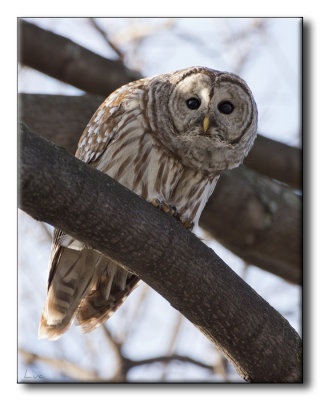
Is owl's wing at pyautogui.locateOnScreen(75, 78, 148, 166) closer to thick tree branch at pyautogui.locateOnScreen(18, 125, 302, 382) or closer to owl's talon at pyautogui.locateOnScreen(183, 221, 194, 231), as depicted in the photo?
owl's talon at pyautogui.locateOnScreen(183, 221, 194, 231)

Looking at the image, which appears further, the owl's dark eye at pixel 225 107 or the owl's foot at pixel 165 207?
the owl's dark eye at pixel 225 107

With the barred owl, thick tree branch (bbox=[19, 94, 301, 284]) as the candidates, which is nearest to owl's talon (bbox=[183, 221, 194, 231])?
the barred owl

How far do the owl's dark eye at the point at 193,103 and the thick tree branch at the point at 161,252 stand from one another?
3.39ft

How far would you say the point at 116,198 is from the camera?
261cm

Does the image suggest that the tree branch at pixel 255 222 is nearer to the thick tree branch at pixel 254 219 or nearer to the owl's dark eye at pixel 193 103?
the thick tree branch at pixel 254 219

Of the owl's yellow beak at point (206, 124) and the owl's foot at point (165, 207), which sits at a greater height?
the owl's yellow beak at point (206, 124)

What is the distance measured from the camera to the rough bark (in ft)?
15.8

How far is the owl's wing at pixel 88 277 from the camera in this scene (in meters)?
3.56

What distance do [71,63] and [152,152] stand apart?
1674 millimetres
